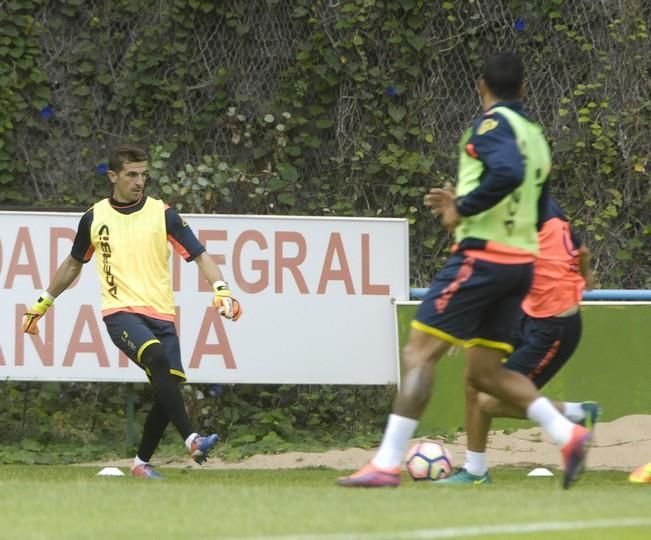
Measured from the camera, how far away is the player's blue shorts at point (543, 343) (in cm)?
880

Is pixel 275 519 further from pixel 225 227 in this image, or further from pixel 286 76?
pixel 286 76

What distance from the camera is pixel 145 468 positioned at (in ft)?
32.4

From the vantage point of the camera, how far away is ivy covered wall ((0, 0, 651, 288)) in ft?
47.5

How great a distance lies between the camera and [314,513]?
5.85m

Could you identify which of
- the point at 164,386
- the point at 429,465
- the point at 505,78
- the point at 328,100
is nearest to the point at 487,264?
the point at 505,78

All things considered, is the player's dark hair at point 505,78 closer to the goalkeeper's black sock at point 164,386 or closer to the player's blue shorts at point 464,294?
the player's blue shorts at point 464,294

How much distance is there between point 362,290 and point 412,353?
5.04 meters

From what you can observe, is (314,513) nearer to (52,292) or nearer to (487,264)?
(487,264)

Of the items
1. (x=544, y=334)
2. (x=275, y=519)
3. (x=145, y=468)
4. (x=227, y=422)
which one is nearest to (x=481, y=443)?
(x=544, y=334)

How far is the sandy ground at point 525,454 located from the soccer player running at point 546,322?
254 centimetres

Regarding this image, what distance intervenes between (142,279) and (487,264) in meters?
3.30

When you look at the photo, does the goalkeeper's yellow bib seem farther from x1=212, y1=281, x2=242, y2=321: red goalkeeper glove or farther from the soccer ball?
the soccer ball

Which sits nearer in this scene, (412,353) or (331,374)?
(412,353)

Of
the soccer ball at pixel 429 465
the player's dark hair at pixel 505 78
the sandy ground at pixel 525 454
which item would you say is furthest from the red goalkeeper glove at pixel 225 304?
the player's dark hair at pixel 505 78
